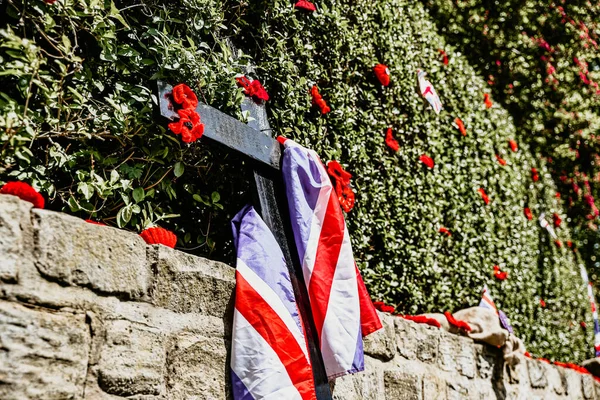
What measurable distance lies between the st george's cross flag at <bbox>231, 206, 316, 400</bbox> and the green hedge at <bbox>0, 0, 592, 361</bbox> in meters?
0.25

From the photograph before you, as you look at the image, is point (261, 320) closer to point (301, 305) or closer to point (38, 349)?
point (301, 305)

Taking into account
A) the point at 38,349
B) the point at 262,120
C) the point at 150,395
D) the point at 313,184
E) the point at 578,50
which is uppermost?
the point at 578,50

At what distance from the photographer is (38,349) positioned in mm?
1619

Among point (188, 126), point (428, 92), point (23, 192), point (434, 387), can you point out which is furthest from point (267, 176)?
point (428, 92)

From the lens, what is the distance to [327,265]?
2.57 meters

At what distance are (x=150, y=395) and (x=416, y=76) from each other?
9.96 feet

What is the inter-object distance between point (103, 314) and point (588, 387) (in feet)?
16.1

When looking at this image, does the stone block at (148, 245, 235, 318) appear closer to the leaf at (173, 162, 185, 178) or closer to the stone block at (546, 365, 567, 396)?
the leaf at (173, 162, 185, 178)

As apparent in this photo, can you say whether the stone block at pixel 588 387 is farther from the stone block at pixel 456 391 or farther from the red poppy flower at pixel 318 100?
the red poppy flower at pixel 318 100

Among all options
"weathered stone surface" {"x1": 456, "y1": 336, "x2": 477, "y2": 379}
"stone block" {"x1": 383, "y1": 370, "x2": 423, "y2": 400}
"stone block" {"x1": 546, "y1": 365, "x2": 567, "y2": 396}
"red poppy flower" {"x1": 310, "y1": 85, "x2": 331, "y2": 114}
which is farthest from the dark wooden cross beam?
"stone block" {"x1": 546, "y1": 365, "x2": 567, "y2": 396}

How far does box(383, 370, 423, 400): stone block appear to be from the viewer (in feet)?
9.91

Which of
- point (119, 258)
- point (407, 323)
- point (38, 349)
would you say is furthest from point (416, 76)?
point (38, 349)

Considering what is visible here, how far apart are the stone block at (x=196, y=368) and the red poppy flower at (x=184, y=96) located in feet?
2.55

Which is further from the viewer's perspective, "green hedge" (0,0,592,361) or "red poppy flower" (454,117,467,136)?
"red poppy flower" (454,117,467,136)
